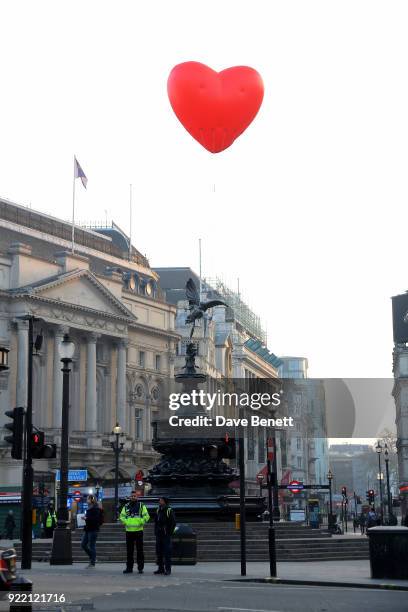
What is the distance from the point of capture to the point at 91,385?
98.9 meters

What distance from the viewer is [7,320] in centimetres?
9088

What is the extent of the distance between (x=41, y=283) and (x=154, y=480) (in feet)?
178

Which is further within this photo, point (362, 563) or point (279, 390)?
point (279, 390)

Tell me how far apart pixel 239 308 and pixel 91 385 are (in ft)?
231

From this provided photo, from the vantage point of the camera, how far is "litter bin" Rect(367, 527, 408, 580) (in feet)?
82.4

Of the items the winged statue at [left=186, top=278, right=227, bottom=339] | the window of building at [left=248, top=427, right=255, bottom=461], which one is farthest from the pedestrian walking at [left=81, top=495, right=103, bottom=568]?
the window of building at [left=248, top=427, right=255, bottom=461]

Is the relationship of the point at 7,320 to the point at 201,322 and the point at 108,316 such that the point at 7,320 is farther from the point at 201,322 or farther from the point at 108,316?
the point at 201,322

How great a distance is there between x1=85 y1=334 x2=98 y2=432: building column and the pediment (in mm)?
3100

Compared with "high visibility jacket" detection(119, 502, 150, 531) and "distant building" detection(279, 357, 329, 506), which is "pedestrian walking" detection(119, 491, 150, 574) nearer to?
"high visibility jacket" detection(119, 502, 150, 531)

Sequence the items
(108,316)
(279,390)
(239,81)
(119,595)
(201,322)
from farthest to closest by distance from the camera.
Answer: (279,390) < (201,322) < (108,316) < (239,81) < (119,595)

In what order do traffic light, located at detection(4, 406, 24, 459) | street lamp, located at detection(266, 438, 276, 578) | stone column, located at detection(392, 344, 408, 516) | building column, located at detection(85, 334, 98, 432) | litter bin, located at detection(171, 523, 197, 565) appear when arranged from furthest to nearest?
stone column, located at detection(392, 344, 408, 516)
building column, located at detection(85, 334, 98, 432)
litter bin, located at detection(171, 523, 197, 565)
street lamp, located at detection(266, 438, 276, 578)
traffic light, located at detection(4, 406, 24, 459)

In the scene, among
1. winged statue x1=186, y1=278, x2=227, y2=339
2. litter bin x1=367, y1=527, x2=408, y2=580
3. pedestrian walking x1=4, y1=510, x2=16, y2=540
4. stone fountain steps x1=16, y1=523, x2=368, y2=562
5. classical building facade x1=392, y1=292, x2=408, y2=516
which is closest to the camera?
litter bin x1=367, y1=527, x2=408, y2=580

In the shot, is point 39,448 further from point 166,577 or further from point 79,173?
point 79,173

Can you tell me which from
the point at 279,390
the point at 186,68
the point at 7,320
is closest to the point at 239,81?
the point at 186,68
